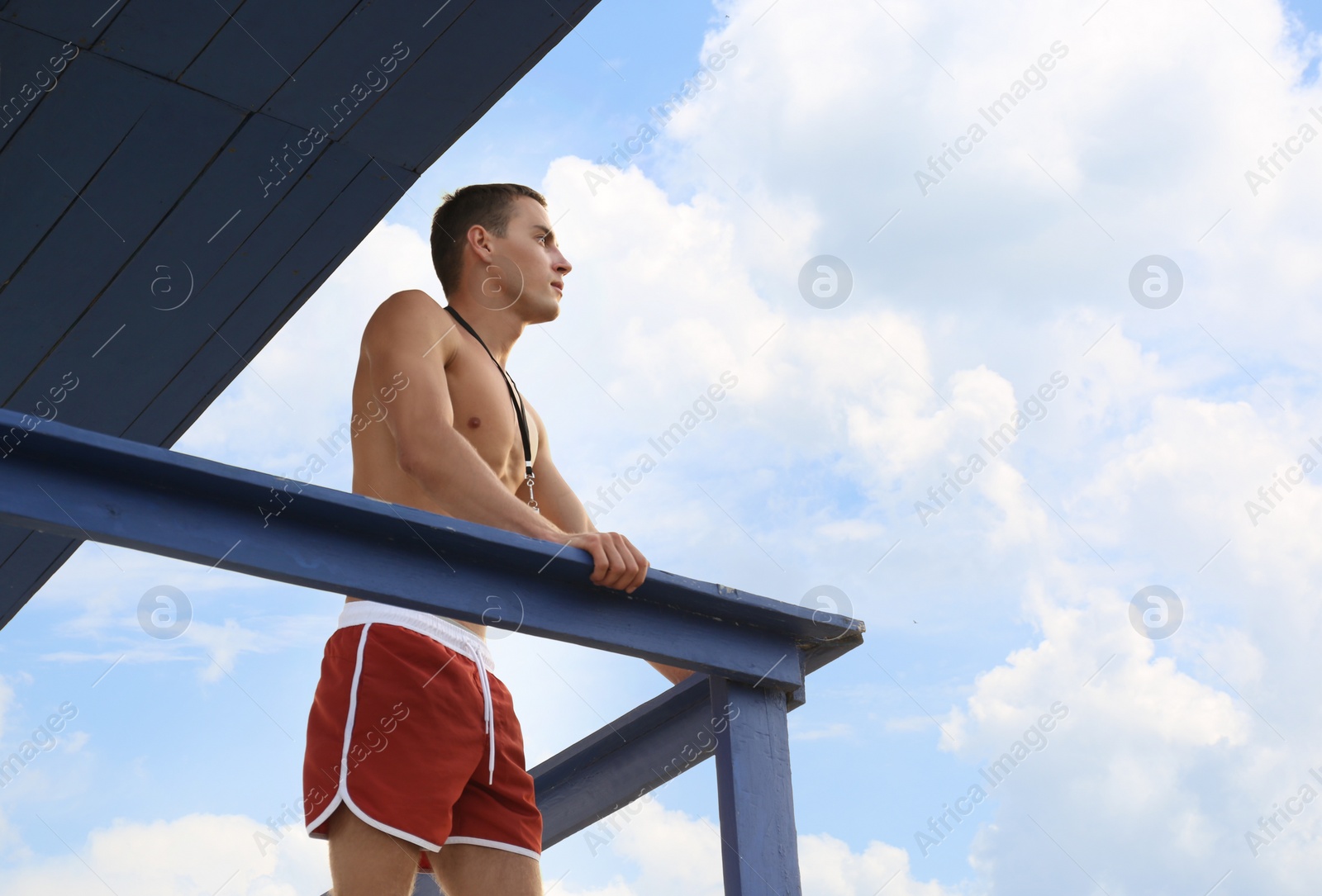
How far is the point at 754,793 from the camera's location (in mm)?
1907

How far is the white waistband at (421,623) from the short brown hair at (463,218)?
3.12ft

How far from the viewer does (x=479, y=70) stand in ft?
10.3

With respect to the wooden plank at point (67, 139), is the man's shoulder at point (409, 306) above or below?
below

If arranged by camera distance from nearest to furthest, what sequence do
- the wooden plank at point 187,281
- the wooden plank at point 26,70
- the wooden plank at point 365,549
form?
1. the wooden plank at point 365,549
2. the wooden plank at point 26,70
3. the wooden plank at point 187,281

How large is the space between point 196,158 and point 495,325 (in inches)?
40.7

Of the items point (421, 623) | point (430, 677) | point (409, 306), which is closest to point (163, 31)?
point (409, 306)

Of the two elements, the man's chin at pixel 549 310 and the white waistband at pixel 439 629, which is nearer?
the white waistband at pixel 439 629

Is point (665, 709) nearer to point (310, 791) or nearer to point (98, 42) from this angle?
point (310, 791)

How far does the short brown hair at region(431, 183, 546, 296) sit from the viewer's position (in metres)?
2.87

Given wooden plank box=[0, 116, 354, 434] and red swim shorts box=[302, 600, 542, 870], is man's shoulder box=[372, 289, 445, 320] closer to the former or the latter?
red swim shorts box=[302, 600, 542, 870]

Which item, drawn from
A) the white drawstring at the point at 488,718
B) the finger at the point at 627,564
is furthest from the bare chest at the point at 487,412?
the finger at the point at 627,564

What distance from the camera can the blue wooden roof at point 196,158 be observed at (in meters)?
2.86

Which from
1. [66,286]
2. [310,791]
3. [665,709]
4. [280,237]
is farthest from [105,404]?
[665,709]

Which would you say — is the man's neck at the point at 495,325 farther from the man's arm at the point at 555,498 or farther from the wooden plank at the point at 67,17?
the wooden plank at the point at 67,17
